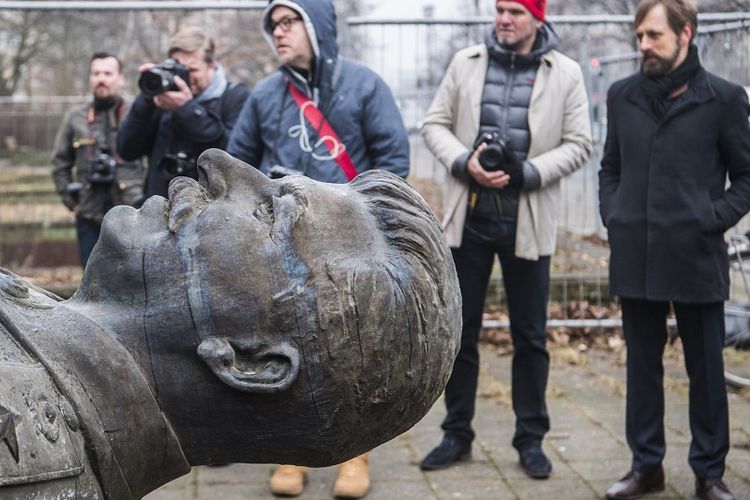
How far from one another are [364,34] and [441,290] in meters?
6.28

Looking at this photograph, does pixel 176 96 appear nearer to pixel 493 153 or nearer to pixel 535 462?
pixel 493 153

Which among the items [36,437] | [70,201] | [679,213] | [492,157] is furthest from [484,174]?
[36,437]

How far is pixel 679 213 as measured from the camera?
4.77 metres

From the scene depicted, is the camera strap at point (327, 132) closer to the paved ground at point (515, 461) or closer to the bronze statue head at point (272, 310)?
the paved ground at point (515, 461)

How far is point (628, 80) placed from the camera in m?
5.04

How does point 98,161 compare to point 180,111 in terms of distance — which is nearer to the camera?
point 180,111

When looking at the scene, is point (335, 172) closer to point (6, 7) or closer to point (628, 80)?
point (628, 80)

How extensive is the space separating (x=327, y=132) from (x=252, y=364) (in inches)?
128

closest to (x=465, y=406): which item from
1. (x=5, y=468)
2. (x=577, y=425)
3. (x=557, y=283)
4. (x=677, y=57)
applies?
(x=577, y=425)

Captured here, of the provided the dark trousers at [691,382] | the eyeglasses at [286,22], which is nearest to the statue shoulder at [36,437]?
the eyeglasses at [286,22]

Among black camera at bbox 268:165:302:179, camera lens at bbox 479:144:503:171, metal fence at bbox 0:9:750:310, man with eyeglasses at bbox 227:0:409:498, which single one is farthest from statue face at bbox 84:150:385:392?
metal fence at bbox 0:9:750:310

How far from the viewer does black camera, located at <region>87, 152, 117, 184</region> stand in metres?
6.64

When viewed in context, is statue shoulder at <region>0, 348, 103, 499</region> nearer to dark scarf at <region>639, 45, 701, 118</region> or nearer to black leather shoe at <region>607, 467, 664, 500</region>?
black leather shoe at <region>607, 467, 664, 500</region>

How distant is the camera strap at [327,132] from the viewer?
192 inches
